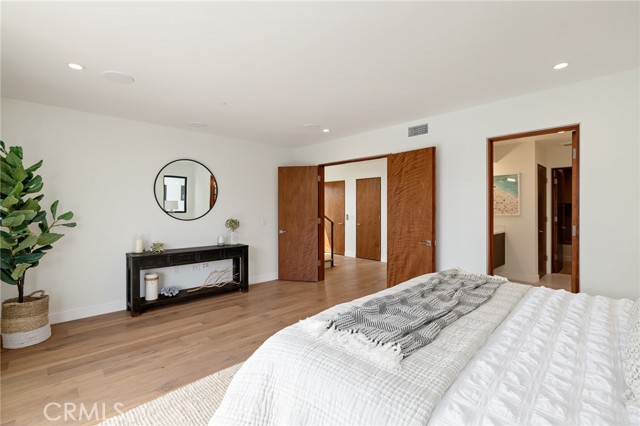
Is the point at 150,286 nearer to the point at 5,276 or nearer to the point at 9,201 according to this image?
the point at 5,276

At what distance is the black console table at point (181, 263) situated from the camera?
359 cm

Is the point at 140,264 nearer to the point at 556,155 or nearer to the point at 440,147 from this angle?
the point at 440,147

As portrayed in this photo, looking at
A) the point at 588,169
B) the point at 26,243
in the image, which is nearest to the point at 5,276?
the point at 26,243

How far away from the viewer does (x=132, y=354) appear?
2654 mm

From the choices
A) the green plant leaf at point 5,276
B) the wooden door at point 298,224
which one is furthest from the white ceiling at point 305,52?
the wooden door at point 298,224

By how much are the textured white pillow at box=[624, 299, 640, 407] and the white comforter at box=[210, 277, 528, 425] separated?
48 cm

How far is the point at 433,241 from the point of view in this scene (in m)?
3.60

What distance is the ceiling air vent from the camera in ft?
12.6

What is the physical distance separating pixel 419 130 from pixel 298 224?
2.60 meters

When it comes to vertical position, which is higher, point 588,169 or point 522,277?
point 588,169

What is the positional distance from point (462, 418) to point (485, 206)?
2948 mm

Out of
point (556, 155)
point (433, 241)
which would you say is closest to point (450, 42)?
point (433, 241)

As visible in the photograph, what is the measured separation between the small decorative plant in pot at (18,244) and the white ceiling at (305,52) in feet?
2.79

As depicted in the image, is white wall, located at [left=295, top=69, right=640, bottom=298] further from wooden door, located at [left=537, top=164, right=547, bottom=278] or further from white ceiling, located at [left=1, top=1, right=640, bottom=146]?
wooden door, located at [left=537, top=164, right=547, bottom=278]
